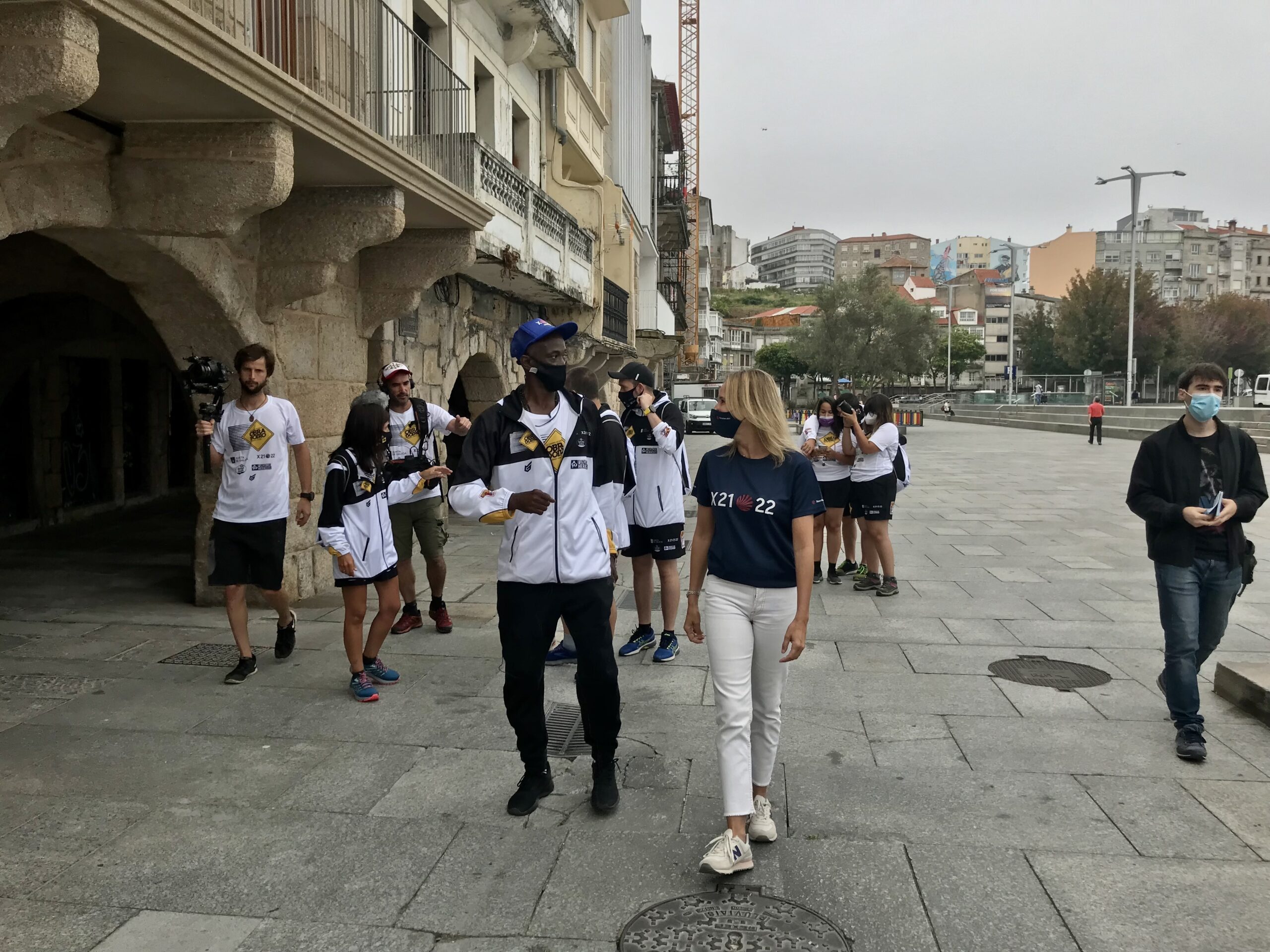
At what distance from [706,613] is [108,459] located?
472 inches

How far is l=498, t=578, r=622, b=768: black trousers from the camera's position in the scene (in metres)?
3.67

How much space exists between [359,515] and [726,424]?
2341mm

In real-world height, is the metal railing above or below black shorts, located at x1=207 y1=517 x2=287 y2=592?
above

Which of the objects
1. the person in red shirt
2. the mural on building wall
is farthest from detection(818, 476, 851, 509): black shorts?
the mural on building wall

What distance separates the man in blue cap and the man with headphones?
7.31 feet

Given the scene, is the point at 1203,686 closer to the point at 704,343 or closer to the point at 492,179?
the point at 492,179

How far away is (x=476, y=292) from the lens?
12.5 meters

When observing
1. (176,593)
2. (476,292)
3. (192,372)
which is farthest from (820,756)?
(476,292)

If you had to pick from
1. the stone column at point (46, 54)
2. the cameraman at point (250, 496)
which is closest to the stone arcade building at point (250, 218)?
the stone column at point (46, 54)

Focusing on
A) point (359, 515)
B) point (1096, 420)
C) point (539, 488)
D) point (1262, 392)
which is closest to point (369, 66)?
point (359, 515)

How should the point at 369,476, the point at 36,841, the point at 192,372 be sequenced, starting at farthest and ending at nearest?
the point at 192,372, the point at 369,476, the point at 36,841

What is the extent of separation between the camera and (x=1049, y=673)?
18.8 ft

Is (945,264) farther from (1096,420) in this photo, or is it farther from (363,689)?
(363,689)

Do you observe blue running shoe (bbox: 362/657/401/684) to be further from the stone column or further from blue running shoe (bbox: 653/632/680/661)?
the stone column
